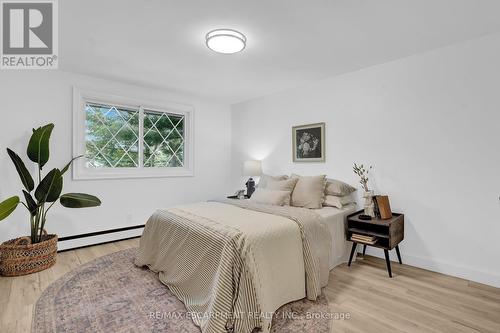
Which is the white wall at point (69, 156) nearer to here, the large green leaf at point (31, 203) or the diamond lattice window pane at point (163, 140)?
the diamond lattice window pane at point (163, 140)

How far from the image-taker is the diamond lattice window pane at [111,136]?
3598mm

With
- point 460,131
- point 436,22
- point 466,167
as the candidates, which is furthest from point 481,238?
point 436,22

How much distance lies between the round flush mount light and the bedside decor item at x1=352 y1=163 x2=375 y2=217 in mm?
2026

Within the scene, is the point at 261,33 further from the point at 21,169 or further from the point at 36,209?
the point at 36,209

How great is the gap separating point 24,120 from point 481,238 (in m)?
5.13

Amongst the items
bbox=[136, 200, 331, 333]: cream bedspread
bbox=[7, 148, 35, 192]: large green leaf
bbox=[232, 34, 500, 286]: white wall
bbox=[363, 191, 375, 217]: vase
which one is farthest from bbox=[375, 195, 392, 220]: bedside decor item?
bbox=[7, 148, 35, 192]: large green leaf

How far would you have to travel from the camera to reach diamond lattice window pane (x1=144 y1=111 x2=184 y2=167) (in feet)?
13.6

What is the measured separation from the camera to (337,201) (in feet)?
9.86

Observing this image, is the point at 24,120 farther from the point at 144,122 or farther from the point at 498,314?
the point at 498,314

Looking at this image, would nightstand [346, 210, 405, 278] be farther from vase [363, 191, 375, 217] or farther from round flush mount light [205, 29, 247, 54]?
round flush mount light [205, 29, 247, 54]

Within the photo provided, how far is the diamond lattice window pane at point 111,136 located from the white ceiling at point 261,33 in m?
0.60

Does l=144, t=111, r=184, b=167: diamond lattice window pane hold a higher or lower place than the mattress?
higher

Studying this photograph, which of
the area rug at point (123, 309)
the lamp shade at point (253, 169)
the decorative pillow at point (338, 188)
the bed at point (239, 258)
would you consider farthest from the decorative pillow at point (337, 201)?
the lamp shade at point (253, 169)

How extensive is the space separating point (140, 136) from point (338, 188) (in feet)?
10.2
